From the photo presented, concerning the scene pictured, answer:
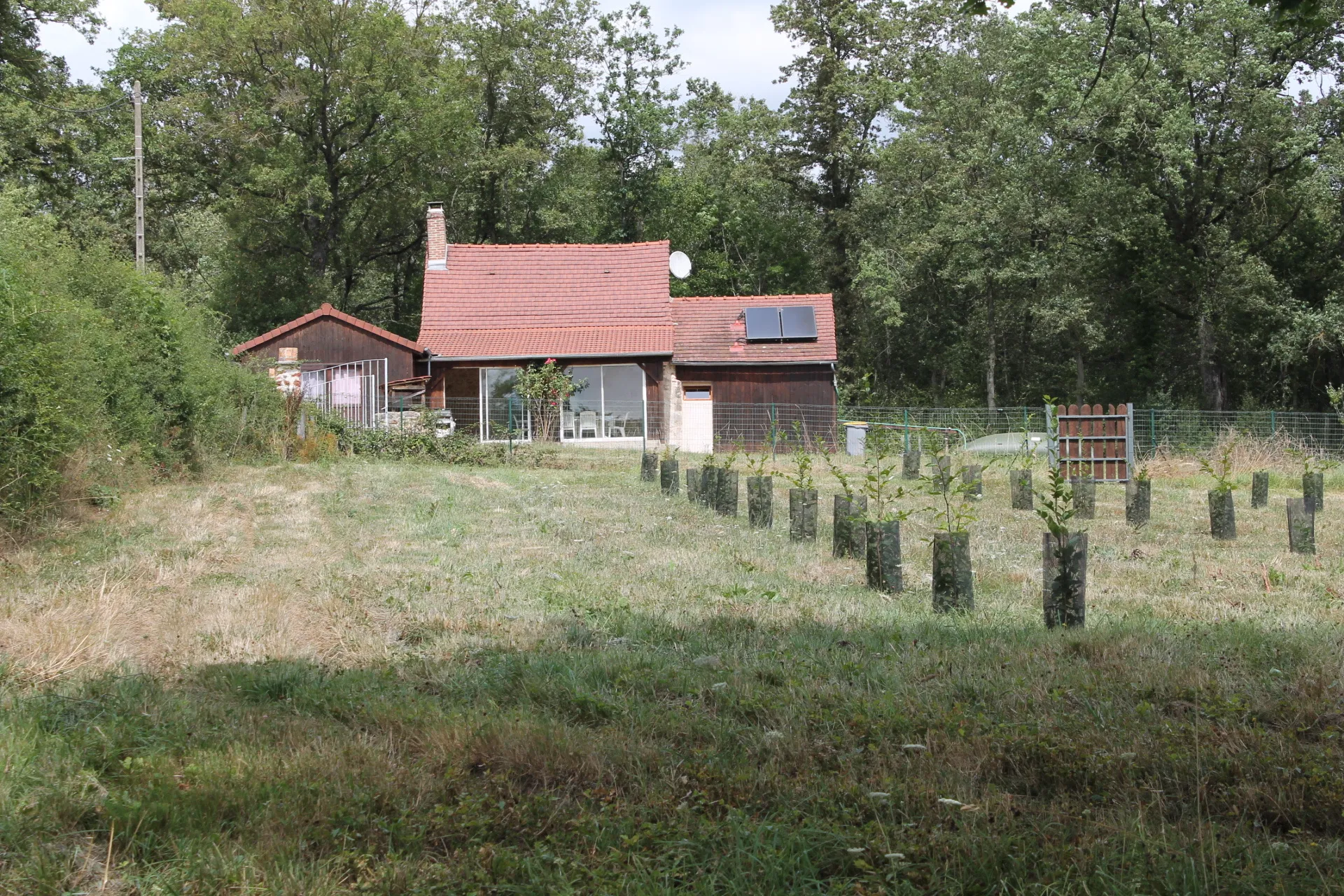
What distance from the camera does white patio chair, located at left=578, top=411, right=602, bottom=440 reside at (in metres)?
27.6

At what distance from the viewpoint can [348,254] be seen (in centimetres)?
3728

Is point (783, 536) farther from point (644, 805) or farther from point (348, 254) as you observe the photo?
point (348, 254)

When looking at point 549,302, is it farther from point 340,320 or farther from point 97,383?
point 97,383

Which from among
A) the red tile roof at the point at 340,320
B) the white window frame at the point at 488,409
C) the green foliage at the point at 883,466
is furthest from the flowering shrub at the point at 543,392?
the green foliage at the point at 883,466

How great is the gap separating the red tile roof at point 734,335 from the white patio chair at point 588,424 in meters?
2.60

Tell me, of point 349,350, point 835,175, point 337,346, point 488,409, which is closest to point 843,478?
point 488,409

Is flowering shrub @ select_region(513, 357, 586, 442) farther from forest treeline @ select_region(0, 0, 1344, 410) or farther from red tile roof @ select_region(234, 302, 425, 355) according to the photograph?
forest treeline @ select_region(0, 0, 1344, 410)

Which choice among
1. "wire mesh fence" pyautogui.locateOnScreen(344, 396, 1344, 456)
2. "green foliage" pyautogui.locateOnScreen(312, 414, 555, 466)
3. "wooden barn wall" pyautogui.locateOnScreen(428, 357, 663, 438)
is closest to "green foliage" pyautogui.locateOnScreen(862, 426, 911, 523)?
"wire mesh fence" pyautogui.locateOnScreen(344, 396, 1344, 456)

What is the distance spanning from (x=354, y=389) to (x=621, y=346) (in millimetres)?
6556

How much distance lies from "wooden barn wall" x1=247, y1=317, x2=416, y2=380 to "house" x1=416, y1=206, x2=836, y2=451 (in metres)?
0.85

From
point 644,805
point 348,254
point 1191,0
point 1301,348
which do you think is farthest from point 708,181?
point 644,805

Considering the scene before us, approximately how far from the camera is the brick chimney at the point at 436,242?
30.4m

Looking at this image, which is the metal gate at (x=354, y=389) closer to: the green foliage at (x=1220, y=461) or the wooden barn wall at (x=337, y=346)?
the wooden barn wall at (x=337, y=346)

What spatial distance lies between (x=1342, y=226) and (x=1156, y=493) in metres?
15.9
